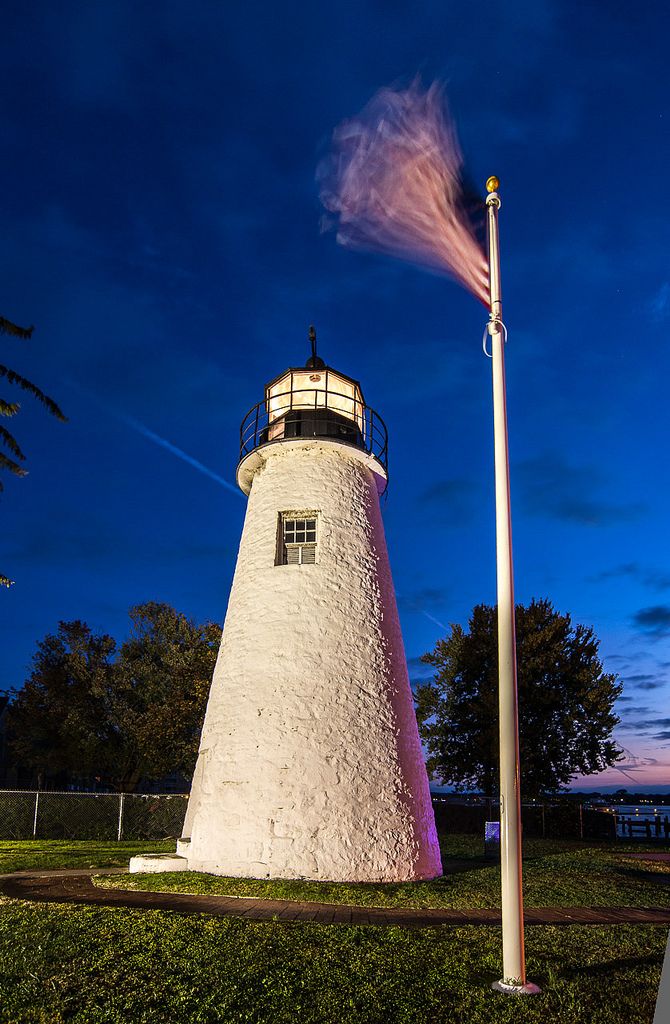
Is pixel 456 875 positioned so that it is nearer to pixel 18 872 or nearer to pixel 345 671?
pixel 345 671

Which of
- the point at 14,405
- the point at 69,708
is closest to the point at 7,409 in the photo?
the point at 14,405

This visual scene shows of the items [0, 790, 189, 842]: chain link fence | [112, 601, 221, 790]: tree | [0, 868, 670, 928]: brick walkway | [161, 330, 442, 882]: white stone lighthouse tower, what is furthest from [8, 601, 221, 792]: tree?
[0, 868, 670, 928]: brick walkway

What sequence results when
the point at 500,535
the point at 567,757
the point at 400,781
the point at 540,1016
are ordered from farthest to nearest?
the point at 567,757 < the point at 400,781 < the point at 500,535 < the point at 540,1016

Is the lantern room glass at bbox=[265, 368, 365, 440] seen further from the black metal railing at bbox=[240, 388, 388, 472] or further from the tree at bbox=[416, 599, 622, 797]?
the tree at bbox=[416, 599, 622, 797]

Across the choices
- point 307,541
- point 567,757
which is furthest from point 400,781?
point 567,757

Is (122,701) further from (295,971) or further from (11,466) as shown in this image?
(295,971)

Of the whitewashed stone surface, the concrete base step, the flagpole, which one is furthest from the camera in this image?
the concrete base step

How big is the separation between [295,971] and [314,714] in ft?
22.1

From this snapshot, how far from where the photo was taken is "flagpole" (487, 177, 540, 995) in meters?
6.01

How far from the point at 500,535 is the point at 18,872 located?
1222 cm

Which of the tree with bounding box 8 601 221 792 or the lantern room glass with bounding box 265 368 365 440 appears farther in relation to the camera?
the tree with bounding box 8 601 221 792

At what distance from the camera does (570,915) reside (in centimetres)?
996

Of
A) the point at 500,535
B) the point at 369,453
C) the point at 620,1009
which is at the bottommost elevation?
the point at 620,1009

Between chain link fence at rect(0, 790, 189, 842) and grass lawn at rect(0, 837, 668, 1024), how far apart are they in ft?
48.8
